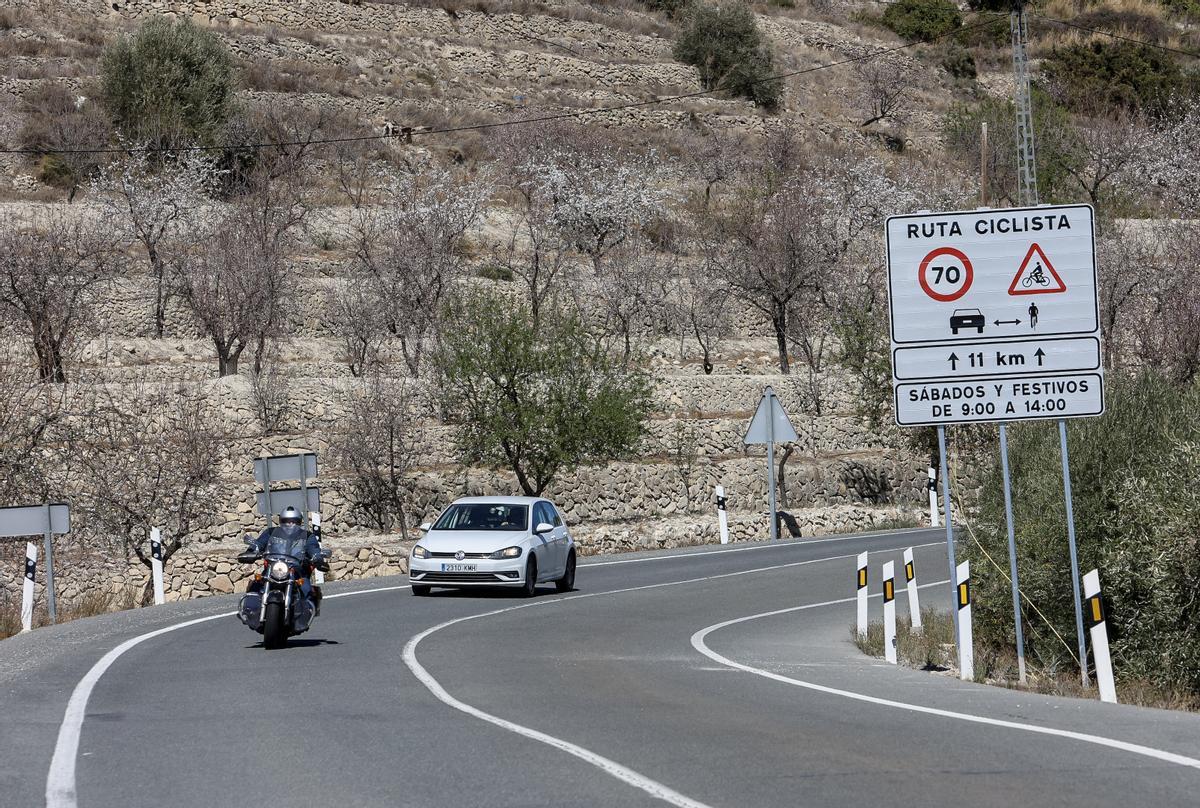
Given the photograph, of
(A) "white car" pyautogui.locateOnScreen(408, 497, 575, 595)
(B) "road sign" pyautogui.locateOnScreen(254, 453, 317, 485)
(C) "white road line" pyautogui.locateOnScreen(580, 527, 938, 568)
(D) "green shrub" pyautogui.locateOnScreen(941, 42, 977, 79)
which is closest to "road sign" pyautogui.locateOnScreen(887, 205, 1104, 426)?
(A) "white car" pyautogui.locateOnScreen(408, 497, 575, 595)

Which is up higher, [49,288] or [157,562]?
[49,288]

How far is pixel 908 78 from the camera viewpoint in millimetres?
109438

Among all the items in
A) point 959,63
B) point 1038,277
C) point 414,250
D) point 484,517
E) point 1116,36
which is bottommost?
point 484,517

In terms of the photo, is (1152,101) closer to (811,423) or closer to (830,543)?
(811,423)

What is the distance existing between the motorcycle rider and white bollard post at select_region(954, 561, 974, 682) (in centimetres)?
694

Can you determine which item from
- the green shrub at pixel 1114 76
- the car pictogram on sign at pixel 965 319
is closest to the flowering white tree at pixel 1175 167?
the green shrub at pixel 1114 76

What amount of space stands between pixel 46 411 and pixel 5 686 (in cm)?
2585

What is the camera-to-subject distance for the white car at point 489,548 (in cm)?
2288

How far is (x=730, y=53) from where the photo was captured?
10225cm

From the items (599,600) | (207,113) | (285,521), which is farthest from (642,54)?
(285,521)

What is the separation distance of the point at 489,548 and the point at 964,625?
10424 mm

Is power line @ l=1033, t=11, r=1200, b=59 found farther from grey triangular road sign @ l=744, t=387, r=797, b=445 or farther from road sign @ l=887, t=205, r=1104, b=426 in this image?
road sign @ l=887, t=205, r=1104, b=426

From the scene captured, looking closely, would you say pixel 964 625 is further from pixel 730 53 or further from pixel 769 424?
Answer: pixel 730 53

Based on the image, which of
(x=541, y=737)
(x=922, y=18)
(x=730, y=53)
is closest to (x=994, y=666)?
(x=541, y=737)
